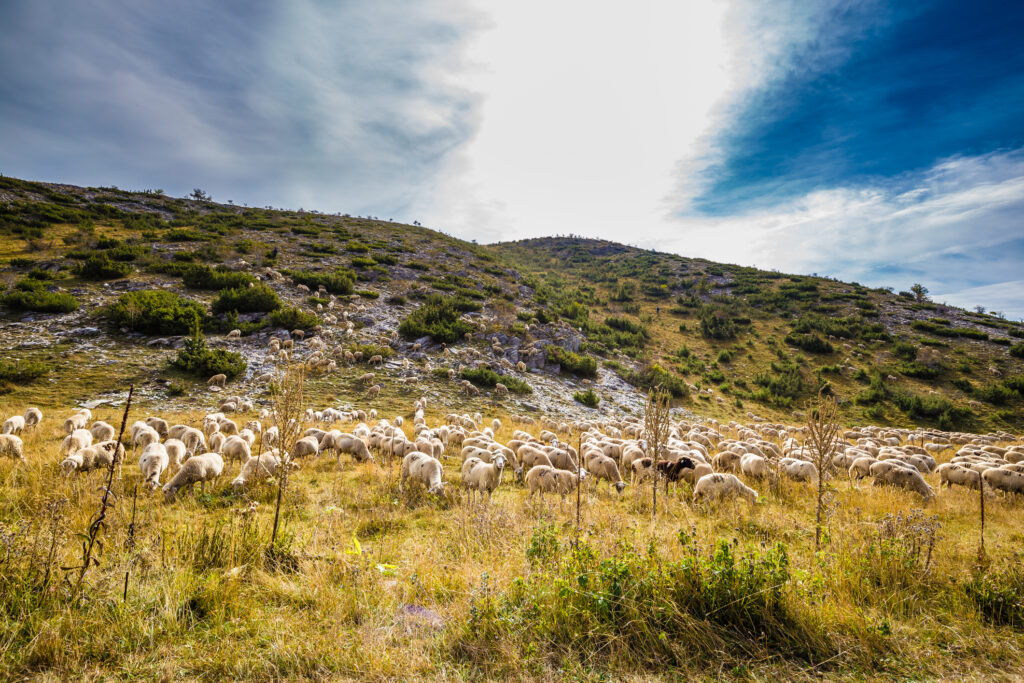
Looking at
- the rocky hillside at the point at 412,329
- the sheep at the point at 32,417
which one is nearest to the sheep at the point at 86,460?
the sheep at the point at 32,417

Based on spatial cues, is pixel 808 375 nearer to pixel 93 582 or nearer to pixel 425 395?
pixel 425 395

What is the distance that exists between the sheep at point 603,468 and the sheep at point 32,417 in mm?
15100

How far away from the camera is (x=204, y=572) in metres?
3.89

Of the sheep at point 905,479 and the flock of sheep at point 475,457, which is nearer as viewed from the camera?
the flock of sheep at point 475,457

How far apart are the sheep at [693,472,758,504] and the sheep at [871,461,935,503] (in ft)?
15.1

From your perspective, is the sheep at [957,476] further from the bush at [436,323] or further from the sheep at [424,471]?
the bush at [436,323]

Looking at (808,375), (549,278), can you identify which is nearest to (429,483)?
(808,375)

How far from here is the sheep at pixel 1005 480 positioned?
8523 millimetres

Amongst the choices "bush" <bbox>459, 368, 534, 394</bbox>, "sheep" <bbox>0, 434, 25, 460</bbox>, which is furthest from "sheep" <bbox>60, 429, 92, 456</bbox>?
"bush" <bbox>459, 368, 534, 394</bbox>

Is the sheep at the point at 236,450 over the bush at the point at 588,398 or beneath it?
beneath

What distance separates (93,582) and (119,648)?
1.00 meters

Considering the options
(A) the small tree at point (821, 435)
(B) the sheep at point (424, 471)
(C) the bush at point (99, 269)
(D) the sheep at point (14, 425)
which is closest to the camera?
(A) the small tree at point (821, 435)

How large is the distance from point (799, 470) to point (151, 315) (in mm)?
27044

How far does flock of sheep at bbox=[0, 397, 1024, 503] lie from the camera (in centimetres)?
712
